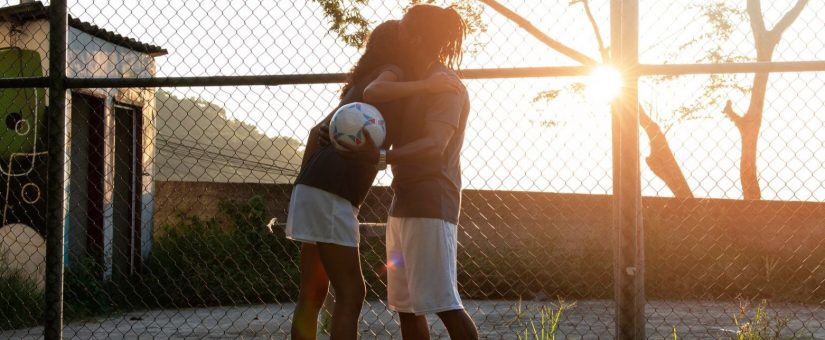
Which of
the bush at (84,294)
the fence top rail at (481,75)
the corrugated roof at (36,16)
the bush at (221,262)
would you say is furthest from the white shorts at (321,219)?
the corrugated roof at (36,16)

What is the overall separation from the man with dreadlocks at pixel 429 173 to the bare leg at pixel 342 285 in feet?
0.63

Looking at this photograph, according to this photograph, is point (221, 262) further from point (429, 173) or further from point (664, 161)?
point (429, 173)

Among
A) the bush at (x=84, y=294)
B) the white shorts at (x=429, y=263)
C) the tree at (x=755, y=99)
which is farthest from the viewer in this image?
the tree at (x=755, y=99)

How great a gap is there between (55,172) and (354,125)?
1.96m

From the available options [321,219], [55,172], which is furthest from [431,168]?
[55,172]

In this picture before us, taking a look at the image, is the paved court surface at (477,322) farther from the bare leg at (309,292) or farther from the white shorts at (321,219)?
the white shorts at (321,219)

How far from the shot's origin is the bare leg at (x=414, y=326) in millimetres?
3318

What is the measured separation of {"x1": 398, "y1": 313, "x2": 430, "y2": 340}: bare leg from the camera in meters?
3.32

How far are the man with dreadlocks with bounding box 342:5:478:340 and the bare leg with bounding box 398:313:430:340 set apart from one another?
0.07m

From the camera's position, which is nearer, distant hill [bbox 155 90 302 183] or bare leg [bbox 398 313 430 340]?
bare leg [bbox 398 313 430 340]

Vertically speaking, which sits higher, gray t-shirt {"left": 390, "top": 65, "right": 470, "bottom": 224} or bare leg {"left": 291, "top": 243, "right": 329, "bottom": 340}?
gray t-shirt {"left": 390, "top": 65, "right": 470, "bottom": 224}

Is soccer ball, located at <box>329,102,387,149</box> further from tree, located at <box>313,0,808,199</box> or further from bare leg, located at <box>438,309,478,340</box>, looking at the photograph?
tree, located at <box>313,0,808,199</box>

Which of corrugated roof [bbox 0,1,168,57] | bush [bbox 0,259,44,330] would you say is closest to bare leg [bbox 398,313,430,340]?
bush [bbox 0,259,44,330]

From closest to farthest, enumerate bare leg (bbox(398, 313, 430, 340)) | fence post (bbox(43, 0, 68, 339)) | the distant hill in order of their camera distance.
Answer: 1. bare leg (bbox(398, 313, 430, 340))
2. fence post (bbox(43, 0, 68, 339))
3. the distant hill
